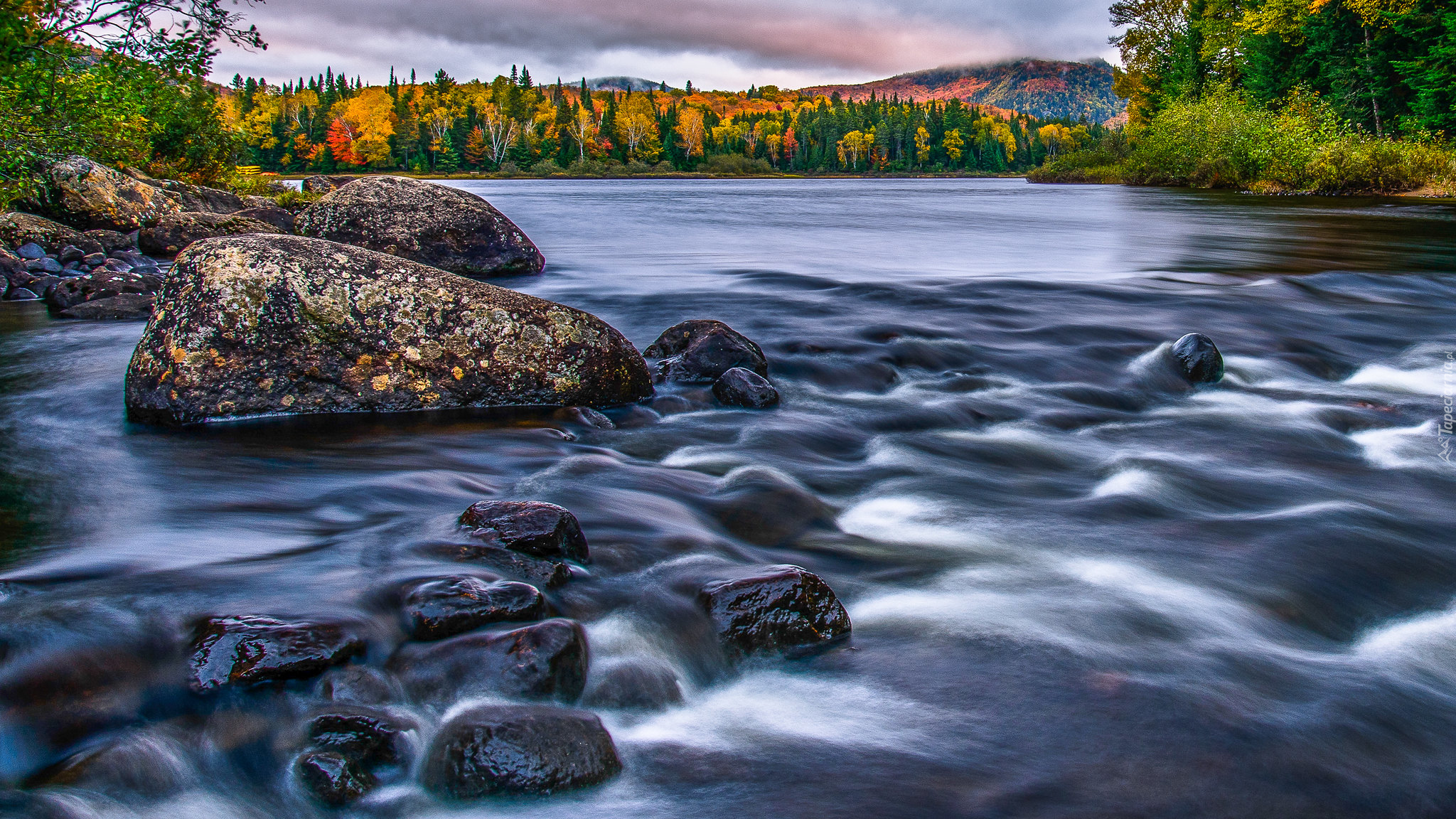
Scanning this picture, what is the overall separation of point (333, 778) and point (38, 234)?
13.5 meters

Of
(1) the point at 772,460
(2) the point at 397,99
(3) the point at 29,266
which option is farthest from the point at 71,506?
(2) the point at 397,99

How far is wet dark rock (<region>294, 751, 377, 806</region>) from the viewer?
8.34 ft

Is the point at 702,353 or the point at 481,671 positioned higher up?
the point at 702,353

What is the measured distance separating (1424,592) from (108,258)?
1447 centimetres

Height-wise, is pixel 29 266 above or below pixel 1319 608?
above

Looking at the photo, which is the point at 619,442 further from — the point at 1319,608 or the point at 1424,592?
the point at 1424,592

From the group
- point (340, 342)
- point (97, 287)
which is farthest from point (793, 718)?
point (97, 287)

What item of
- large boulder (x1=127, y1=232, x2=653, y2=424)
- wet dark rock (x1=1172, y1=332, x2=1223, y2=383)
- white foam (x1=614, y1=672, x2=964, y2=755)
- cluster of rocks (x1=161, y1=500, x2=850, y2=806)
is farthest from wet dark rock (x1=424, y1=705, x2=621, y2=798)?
wet dark rock (x1=1172, y1=332, x2=1223, y2=383)

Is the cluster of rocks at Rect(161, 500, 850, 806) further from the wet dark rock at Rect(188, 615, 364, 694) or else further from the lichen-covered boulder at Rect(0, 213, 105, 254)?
the lichen-covered boulder at Rect(0, 213, 105, 254)

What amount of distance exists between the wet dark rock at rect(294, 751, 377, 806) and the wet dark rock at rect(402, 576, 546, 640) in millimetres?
581

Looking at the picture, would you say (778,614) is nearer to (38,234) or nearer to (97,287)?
(97,287)

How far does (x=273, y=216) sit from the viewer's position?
16.9 m

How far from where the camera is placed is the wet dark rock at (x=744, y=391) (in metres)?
6.81

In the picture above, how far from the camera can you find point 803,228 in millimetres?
24641
